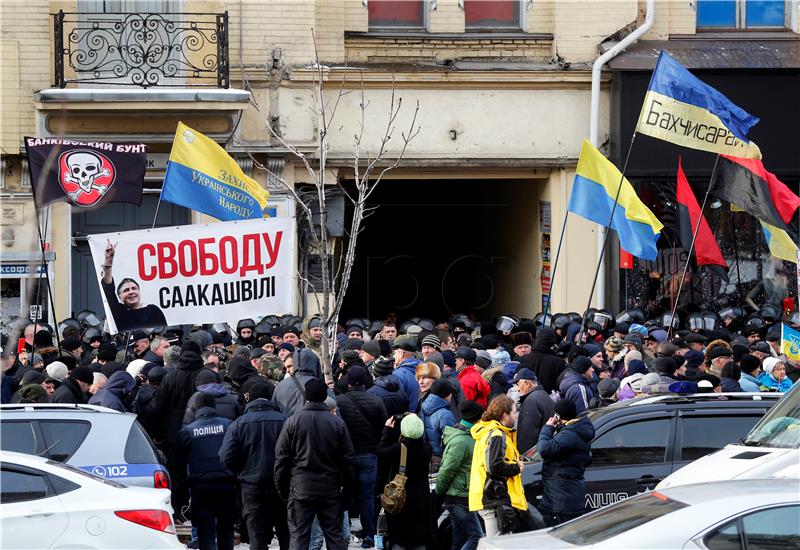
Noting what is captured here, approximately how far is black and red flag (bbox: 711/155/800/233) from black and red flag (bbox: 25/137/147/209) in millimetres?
7388

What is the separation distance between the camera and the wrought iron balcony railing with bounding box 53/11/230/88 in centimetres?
1950

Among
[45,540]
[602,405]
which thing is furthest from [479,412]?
[45,540]

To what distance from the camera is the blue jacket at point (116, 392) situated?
11.6m

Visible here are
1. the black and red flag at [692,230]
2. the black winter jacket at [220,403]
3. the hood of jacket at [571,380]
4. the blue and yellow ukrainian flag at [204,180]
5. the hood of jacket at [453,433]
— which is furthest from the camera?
the black and red flag at [692,230]

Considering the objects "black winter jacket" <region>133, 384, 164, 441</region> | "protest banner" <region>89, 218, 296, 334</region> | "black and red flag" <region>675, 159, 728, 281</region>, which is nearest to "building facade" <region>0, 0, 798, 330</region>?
"black and red flag" <region>675, 159, 728, 281</region>

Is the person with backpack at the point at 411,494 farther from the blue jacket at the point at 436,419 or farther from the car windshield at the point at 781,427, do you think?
the car windshield at the point at 781,427

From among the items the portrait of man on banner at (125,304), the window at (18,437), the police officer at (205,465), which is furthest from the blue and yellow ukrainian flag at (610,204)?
the window at (18,437)

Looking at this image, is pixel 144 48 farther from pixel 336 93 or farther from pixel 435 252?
pixel 435 252

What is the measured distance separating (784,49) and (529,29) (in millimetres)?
3868

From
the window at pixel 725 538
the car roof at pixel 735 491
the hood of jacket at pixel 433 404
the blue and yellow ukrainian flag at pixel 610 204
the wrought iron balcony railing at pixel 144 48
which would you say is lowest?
the hood of jacket at pixel 433 404

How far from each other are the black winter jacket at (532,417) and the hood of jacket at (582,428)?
149 cm

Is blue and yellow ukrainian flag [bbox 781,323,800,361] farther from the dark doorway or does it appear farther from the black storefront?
the dark doorway

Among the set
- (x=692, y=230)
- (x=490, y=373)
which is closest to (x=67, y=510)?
(x=490, y=373)

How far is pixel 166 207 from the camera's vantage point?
2094cm
